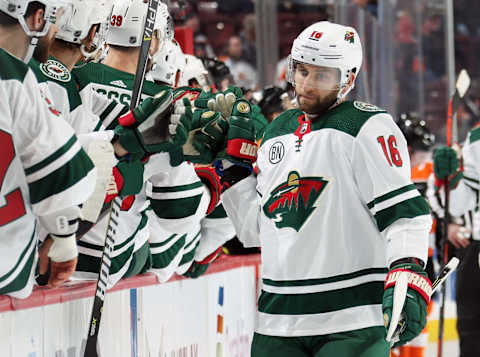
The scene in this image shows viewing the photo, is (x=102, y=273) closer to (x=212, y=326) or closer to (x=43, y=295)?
(x=43, y=295)

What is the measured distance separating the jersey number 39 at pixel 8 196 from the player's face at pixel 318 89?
88 cm

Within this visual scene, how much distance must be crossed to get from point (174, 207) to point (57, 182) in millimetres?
988

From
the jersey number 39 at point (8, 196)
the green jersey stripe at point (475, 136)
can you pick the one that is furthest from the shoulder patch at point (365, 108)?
the green jersey stripe at point (475, 136)

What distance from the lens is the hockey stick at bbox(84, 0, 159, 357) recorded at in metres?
2.28

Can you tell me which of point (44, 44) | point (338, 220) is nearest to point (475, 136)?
point (338, 220)

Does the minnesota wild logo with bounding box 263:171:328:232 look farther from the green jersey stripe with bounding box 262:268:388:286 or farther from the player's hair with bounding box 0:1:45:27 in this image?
the player's hair with bounding box 0:1:45:27

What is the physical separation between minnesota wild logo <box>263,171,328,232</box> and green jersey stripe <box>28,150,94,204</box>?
2.12ft

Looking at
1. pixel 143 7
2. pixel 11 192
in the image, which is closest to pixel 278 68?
pixel 143 7

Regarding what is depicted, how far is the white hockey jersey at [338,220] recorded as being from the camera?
226 centimetres

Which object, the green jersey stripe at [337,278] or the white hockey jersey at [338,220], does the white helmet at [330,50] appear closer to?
the white hockey jersey at [338,220]

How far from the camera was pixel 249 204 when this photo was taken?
254cm

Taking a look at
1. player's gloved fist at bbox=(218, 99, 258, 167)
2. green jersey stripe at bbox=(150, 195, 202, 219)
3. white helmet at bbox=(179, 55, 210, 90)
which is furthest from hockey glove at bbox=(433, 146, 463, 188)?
player's gloved fist at bbox=(218, 99, 258, 167)

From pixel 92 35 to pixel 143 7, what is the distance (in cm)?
37

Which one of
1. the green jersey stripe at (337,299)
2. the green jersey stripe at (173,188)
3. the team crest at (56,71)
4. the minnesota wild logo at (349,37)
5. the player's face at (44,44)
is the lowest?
the green jersey stripe at (337,299)
